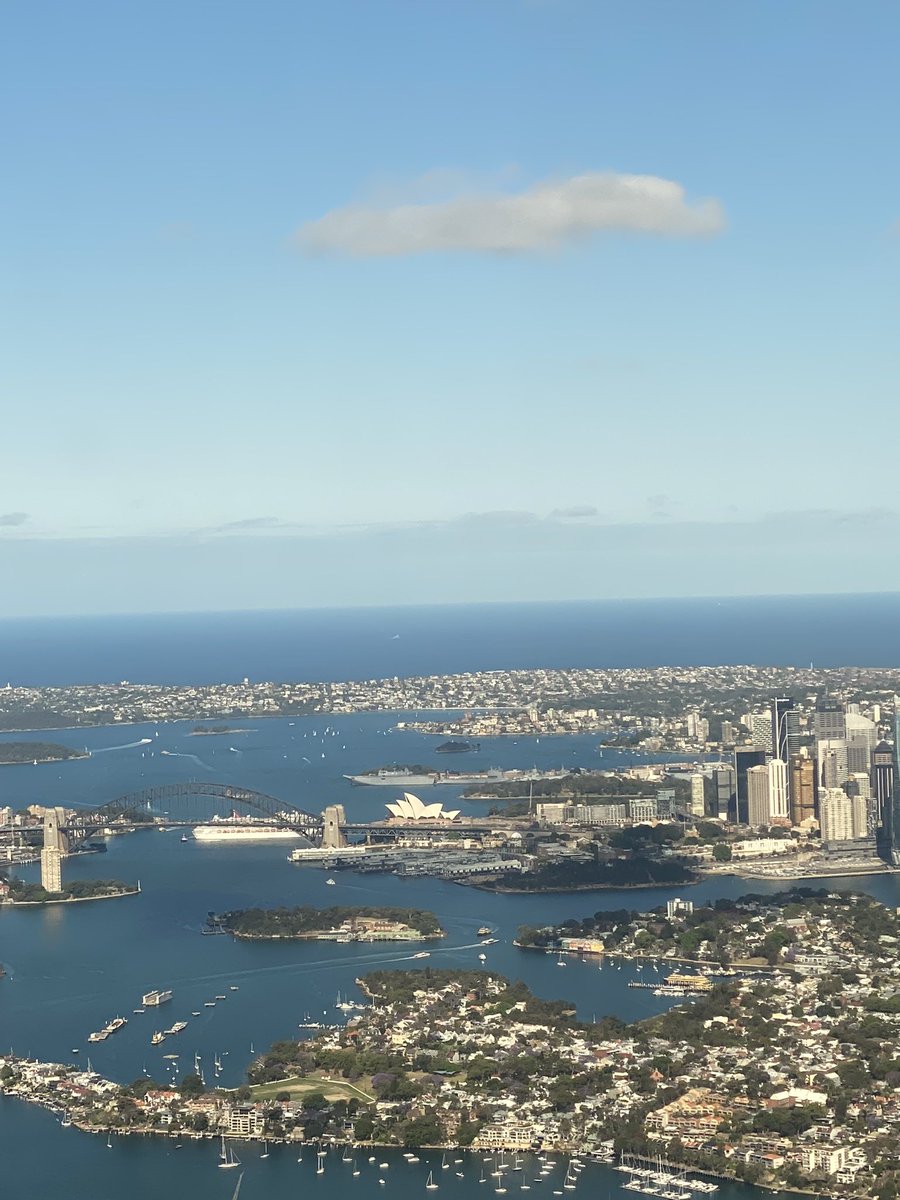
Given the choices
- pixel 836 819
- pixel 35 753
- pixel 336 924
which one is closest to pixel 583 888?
pixel 336 924

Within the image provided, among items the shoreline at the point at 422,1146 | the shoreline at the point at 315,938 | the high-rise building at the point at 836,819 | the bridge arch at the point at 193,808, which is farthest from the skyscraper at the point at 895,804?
the shoreline at the point at 422,1146

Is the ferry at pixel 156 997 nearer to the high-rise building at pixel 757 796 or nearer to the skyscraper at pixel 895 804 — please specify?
the skyscraper at pixel 895 804

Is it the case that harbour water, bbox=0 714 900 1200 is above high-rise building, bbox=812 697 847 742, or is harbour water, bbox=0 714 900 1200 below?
below

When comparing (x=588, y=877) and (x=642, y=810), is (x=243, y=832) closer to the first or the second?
(x=642, y=810)

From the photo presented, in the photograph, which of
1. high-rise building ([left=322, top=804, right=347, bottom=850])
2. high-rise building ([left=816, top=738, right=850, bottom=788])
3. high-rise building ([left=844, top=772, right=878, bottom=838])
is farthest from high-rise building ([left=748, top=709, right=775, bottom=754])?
high-rise building ([left=322, top=804, right=347, bottom=850])

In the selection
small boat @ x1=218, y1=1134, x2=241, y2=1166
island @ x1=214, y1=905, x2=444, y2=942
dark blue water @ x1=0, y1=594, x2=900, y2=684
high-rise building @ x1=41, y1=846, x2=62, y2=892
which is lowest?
small boat @ x1=218, y1=1134, x2=241, y2=1166

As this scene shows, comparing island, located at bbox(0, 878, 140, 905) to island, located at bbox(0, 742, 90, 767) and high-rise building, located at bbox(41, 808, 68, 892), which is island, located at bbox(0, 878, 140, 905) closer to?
high-rise building, located at bbox(41, 808, 68, 892)
